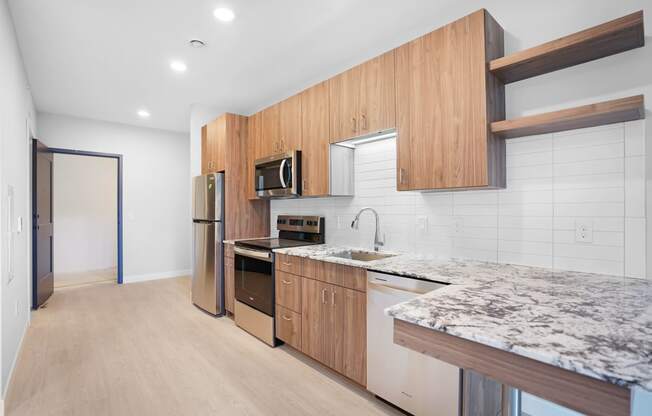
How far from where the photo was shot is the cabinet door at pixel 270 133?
3.36 metres

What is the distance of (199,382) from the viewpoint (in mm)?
2326

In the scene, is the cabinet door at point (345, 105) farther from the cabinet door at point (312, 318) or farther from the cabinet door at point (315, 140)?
the cabinet door at point (312, 318)

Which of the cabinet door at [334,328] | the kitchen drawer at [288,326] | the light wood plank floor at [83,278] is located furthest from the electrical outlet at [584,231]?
the light wood plank floor at [83,278]

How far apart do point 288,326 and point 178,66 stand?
265 centimetres

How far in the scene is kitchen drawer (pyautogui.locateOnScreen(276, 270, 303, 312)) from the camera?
104 inches

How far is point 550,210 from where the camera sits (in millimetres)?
1871

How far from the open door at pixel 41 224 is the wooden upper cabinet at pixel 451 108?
4329 millimetres

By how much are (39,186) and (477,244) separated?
4932 mm

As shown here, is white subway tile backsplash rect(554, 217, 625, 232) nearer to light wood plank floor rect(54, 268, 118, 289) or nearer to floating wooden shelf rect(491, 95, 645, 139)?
floating wooden shelf rect(491, 95, 645, 139)

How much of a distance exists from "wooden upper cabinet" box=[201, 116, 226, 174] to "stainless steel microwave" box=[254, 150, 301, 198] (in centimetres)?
51

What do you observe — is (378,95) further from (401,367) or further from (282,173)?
(401,367)

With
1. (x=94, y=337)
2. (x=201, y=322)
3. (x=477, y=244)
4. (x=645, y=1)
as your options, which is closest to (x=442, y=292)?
(x=477, y=244)

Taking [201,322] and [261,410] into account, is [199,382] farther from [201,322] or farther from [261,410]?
[201,322]

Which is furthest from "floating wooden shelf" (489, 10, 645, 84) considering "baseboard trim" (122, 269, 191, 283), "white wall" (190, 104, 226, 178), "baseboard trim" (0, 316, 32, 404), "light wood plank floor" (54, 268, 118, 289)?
"light wood plank floor" (54, 268, 118, 289)
